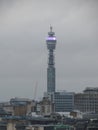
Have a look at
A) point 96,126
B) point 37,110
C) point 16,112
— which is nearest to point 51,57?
point 37,110

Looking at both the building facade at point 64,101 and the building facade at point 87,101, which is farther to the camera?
the building facade at point 64,101

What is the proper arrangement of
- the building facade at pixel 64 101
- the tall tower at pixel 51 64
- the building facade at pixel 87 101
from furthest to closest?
the tall tower at pixel 51 64
the building facade at pixel 64 101
the building facade at pixel 87 101

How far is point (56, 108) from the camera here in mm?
→ 135375

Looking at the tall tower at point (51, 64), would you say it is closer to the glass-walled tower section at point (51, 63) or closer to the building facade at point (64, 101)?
the glass-walled tower section at point (51, 63)

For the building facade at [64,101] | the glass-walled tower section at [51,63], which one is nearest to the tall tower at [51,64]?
the glass-walled tower section at [51,63]

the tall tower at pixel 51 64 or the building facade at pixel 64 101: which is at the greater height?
the tall tower at pixel 51 64

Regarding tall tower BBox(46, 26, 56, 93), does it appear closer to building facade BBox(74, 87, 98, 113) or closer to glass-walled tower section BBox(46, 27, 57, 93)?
glass-walled tower section BBox(46, 27, 57, 93)

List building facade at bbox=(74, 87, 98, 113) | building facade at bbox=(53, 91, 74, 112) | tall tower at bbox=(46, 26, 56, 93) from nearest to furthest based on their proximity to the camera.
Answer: building facade at bbox=(74, 87, 98, 113) → building facade at bbox=(53, 91, 74, 112) → tall tower at bbox=(46, 26, 56, 93)

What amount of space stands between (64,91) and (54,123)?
59.2 m

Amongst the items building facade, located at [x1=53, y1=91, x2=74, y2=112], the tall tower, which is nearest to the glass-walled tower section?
the tall tower

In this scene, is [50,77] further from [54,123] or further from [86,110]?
[54,123]

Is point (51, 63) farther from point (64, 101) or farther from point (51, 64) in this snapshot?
point (64, 101)

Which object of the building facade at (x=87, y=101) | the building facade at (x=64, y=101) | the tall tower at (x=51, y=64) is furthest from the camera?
the tall tower at (x=51, y=64)

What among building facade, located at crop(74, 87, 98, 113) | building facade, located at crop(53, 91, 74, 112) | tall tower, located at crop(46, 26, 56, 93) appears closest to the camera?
building facade, located at crop(74, 87, 98, 113)
